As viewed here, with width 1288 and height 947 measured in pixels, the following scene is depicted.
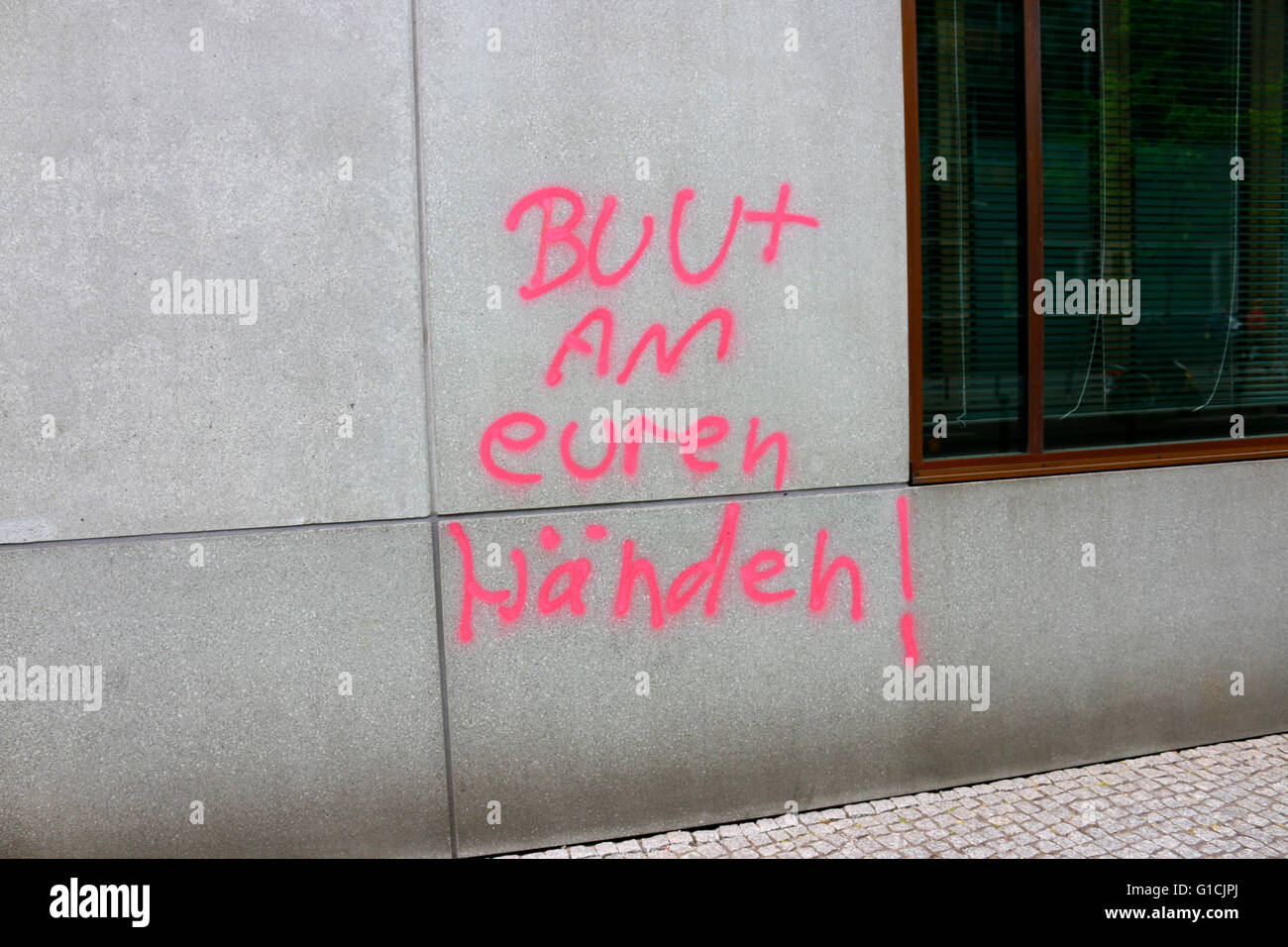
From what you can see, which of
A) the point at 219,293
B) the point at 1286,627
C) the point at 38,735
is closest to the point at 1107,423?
the point at 1286,627

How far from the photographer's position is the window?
4.45 m

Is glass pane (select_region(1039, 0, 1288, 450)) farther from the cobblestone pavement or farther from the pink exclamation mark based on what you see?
the cobblestone pavement

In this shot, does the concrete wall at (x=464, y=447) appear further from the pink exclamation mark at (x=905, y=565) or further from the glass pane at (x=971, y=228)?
the glass pane at (x=971, y=228)

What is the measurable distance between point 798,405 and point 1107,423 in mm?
1693

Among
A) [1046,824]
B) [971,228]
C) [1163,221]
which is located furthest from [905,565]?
[1163,221]

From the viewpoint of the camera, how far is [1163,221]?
4824mm

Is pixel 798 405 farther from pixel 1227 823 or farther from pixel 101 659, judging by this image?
pixel 101 659

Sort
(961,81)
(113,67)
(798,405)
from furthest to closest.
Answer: (961,81)
(798,405)
(113,67)

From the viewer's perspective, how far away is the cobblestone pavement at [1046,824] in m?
3.80

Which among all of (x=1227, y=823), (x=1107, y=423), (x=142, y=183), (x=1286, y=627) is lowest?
(x=1227, y=823)

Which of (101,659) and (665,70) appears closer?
(101,659)

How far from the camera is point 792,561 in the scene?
4152 mm

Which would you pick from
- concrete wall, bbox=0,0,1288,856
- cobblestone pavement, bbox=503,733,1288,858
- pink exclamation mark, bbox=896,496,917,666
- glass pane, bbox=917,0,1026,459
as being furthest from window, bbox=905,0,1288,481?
cobblestone pavement, bbox=503,733,1288,858

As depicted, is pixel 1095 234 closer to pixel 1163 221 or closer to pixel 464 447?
pixel 1163 221
